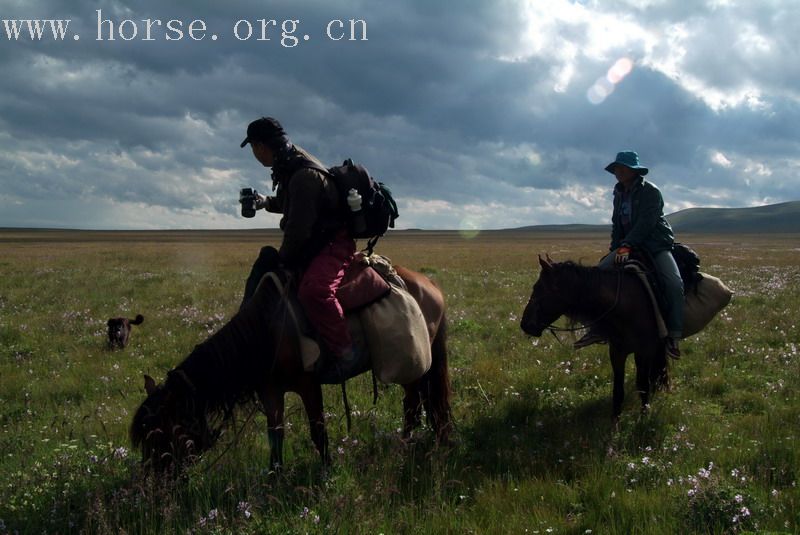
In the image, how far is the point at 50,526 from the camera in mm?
4238

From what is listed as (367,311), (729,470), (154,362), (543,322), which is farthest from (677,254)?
(154,362)

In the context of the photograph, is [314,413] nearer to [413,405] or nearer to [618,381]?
[413,405]

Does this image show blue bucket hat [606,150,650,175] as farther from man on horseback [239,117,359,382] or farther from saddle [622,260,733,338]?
man on horseback [239,117,359,382]

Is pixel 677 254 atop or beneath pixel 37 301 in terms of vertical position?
atop

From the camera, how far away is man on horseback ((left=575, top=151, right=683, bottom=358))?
7020 millimetres

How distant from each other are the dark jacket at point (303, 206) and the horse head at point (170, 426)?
1.55 meters

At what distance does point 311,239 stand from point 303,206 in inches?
17.9

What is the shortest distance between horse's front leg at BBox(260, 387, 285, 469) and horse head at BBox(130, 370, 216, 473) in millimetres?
609

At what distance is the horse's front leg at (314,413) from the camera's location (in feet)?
16.8

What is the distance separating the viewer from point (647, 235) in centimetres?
719

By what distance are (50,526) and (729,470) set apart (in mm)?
5974

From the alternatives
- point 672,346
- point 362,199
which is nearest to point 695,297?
point 672,346

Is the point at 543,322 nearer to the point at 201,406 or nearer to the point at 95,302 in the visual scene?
the point at 201,406

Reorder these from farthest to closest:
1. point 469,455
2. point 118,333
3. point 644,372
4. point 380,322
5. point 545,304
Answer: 1. point 118,333
2. point 545,304
3. point 644,372
4. point 469,455
5. point 380,322
